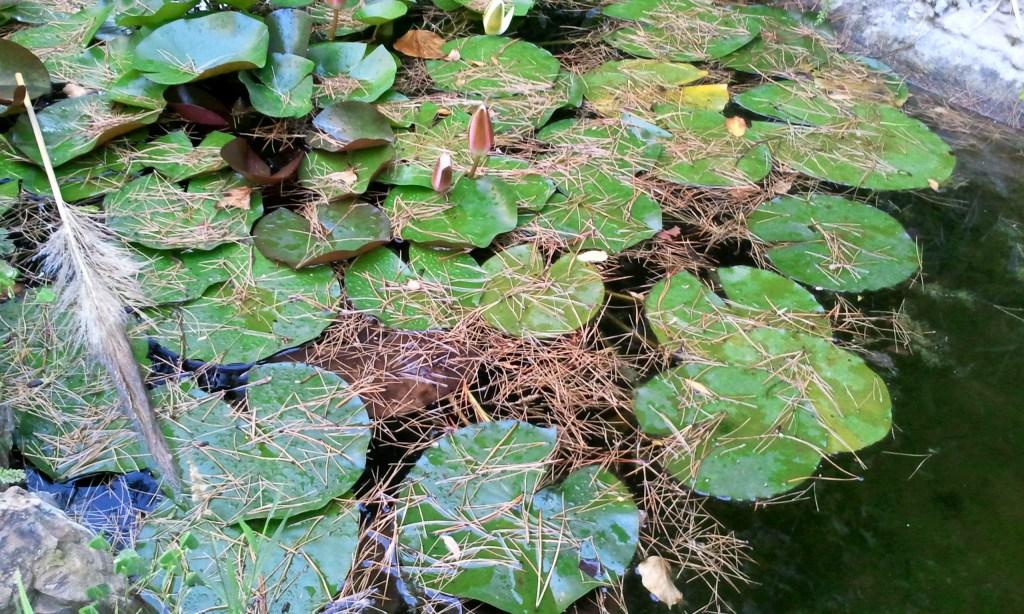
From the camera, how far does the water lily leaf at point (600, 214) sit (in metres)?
2.07

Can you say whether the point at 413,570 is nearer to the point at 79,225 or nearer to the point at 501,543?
the point at 501,543

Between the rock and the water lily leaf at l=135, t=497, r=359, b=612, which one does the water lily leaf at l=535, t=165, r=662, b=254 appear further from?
the rock

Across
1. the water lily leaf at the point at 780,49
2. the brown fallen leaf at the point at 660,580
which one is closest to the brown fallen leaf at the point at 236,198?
the brown fallen leaf at the point at 660,580

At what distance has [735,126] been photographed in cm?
255

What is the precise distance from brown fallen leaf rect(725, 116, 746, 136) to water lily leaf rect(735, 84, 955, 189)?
6cm

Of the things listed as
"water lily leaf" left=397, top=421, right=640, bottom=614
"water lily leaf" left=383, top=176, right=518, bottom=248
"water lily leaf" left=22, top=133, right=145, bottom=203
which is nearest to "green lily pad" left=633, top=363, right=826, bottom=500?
"water lily leaf" left=397, top=421, right=640, bottom=614

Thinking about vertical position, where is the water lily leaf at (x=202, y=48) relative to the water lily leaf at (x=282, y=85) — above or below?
above

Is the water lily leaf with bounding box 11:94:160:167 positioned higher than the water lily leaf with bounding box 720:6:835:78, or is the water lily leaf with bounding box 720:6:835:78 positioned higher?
the water lily leaf with bounding box 720:6:835:78

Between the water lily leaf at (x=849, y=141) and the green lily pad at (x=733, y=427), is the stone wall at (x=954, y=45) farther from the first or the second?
the green lily pad at (x=733, y=427)

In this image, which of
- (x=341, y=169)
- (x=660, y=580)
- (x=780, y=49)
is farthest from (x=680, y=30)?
(x=660, y=580)

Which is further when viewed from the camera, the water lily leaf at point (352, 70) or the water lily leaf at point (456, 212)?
the water lily leaf at point (352, 70)

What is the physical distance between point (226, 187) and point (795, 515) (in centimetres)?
174

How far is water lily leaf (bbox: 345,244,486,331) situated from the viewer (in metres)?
1.82

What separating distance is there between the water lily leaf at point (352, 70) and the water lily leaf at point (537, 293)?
2.81 ft
